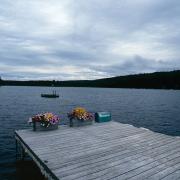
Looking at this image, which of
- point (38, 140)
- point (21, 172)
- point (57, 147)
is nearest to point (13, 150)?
point (21, 172)

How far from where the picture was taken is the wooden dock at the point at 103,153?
373 inches

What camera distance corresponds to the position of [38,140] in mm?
14641

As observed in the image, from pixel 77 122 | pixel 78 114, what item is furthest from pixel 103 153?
pixel 77 122

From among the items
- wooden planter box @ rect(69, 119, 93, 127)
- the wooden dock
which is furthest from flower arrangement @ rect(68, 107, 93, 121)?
the wooden dock

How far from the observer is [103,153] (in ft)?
39.1

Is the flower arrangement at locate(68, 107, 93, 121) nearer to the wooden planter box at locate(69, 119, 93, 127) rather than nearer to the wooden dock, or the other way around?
the wooden planter box at locate(69, 119, 93, 127)

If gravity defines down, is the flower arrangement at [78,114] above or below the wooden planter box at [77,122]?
above

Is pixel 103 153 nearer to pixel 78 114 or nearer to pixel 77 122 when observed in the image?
pixel 78 114

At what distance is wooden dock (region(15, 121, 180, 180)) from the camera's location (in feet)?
31.0

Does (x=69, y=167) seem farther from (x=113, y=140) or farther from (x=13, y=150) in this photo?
(x=13, y=150)

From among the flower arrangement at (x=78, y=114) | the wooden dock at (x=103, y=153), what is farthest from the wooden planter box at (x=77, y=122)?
the wooden dock at (x=103, y=153)

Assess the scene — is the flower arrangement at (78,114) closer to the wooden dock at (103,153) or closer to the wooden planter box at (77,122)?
the wooden planter box at (77,122)

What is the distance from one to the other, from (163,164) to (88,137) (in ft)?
19.3

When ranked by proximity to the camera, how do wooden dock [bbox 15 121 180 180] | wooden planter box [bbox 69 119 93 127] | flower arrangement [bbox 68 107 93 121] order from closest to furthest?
wooden dock [bbox 15 121 180 180] → flower arrangement [bbox 68 107 93 121] → wooden planter box [bbox 69 119 93 127]
